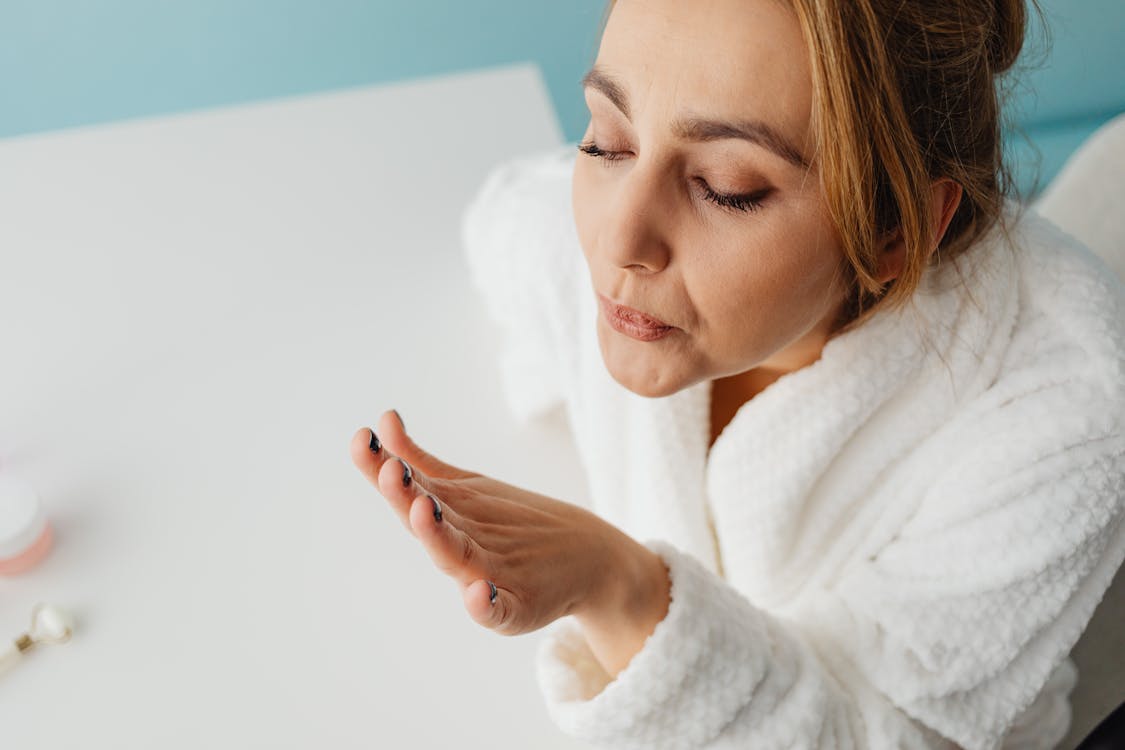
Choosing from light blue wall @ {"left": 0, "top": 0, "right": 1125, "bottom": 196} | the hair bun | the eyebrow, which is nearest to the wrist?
the eyebrow

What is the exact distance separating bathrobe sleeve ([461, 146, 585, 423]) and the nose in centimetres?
26

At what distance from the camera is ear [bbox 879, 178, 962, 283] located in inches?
23.3

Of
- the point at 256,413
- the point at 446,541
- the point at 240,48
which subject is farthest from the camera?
the point at 240,48

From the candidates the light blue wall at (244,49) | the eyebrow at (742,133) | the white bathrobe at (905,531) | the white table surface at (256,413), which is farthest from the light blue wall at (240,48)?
the eyebrow at (742,133)

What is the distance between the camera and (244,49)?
6.18ft

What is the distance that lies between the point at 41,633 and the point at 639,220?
1.48 ft

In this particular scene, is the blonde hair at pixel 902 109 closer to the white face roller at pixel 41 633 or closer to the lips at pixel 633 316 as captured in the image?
the lips at pixel 633 316

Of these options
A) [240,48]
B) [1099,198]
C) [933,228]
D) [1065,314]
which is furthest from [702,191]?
[240,48]

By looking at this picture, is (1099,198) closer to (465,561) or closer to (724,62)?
(724,62)

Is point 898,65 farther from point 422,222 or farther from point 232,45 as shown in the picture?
point 232,45

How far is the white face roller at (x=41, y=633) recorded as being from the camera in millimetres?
666

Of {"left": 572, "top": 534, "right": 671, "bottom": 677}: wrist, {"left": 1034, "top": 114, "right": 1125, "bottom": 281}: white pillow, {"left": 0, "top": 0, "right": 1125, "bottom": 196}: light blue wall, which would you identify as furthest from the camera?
{"left": 0, "top": 0, "right": 1125, "bottom": 196}: light blue wall

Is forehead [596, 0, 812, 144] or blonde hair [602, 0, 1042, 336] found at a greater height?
forehead [596, 0, 812, 144]

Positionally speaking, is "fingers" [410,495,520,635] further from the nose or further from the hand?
the nose
